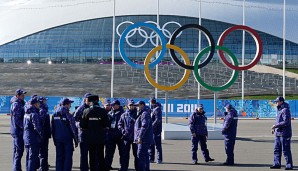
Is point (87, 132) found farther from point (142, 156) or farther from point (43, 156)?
point (43, 156)

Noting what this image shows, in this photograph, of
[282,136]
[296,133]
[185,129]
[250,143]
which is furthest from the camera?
[296,133]

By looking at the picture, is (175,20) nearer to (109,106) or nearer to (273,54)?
(273,54)

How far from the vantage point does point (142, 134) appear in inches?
568

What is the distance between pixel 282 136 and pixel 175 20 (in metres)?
55.3

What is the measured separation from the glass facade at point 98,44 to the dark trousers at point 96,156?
184 ft

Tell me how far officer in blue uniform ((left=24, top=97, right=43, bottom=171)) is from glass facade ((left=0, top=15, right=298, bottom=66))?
55.4 m

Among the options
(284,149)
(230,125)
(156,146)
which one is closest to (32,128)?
(156,146)

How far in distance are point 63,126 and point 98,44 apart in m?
57.9

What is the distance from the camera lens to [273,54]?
7175 cm

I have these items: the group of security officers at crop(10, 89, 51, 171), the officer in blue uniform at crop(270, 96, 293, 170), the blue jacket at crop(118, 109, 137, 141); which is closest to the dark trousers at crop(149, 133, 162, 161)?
the blue jacket at crop(118, 109, 137, 141)

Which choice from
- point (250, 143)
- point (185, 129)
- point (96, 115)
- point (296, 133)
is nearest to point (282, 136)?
point (96, 115)

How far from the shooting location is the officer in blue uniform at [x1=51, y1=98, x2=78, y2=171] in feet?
45.3

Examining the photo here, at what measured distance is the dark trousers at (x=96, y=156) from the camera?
44.2 ft

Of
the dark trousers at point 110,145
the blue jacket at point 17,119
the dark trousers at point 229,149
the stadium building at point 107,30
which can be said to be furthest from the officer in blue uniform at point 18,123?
the stadium building at point 107,30
